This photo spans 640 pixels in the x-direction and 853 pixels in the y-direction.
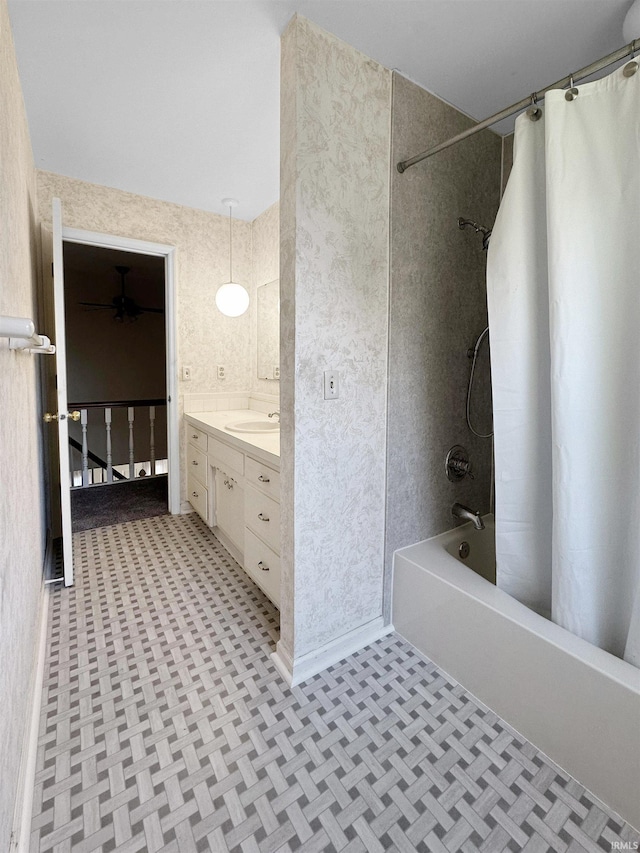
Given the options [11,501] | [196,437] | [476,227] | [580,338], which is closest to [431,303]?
[476,227]

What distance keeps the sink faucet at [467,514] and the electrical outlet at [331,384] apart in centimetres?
90

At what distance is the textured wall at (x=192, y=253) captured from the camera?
2.63 m

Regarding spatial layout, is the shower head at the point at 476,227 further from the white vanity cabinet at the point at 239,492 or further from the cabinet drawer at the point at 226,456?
the cabinet drawer at the point at 226,456

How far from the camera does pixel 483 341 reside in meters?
2.05

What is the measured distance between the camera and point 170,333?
306cm

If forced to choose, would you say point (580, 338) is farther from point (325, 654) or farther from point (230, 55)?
point (230, 55)

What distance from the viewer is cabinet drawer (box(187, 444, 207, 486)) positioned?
2824 millimetres

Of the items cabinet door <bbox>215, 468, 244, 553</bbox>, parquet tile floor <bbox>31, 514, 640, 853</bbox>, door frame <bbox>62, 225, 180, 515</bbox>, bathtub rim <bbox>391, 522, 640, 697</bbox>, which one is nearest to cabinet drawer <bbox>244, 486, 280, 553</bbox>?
cabinet door <bbox>215, 468, 244, 553</bbox>

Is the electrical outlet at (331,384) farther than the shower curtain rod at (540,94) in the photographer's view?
Yes

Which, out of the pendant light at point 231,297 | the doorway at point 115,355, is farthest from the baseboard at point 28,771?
the doorway at point 115,355

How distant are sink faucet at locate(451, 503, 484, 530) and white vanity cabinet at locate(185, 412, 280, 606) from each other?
86 cm

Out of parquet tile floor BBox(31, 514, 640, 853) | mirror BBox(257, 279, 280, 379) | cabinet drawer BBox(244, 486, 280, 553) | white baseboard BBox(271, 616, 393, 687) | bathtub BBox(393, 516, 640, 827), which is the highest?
mirror BBox(257, 279, 280, 379)

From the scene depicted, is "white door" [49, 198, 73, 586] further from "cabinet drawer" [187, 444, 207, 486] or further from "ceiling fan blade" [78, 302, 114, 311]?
"ceiling fan blade" [78, 302, 114, 311]

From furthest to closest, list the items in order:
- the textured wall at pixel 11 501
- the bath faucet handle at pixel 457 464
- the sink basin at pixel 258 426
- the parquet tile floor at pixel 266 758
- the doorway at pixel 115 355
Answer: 1. the doorway at pixel 115 355
2. the sink basin at pixel 258 426
3. the bath faucet handle at pixel 457 464
4. the parquet tile floor at pixel 266 758
5. the textured wall at pixel 11 501
